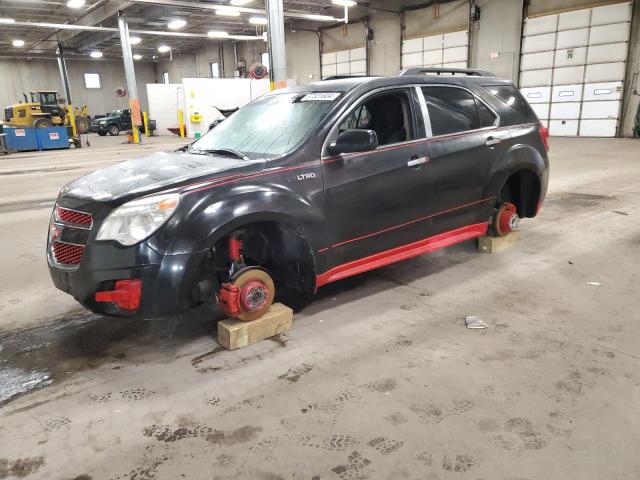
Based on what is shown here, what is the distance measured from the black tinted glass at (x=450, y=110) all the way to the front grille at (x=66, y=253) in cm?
261

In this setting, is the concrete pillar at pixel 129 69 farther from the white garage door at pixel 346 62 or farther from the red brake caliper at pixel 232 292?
the red brake caliper at pixel 232 292

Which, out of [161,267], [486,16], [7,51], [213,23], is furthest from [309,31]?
[161,267]

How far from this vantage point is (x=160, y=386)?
2557 millimetres

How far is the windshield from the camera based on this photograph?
10.5ft

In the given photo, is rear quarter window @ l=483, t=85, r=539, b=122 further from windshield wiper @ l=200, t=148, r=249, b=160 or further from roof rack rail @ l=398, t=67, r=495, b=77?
windshield wiper @ l=200, t=148, r=249, b=160

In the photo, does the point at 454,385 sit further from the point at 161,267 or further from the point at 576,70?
the point at 576,70

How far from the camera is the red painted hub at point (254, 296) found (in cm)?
290

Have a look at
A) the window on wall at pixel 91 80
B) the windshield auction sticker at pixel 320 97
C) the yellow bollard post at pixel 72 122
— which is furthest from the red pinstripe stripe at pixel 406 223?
the window on wall at pixel 91 80

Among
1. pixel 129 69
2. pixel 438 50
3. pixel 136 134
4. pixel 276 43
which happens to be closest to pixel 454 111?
pixel 276 43

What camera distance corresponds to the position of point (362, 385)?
2488 millimetres

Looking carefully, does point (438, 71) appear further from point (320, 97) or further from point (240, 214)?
point (240, 214)

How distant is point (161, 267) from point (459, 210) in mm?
2469

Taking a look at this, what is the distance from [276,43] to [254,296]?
10037 mm

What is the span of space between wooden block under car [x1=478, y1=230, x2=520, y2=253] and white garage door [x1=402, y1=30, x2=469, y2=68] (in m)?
16.5
